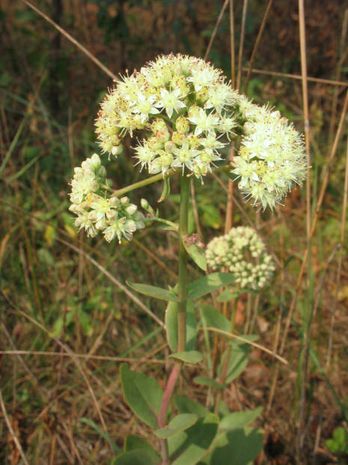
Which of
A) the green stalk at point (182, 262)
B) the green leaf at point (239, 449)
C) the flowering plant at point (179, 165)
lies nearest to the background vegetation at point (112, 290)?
the green leaf at point (239, 449)

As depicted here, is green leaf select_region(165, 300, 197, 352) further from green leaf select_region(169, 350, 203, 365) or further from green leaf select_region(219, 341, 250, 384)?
green leaf select_region(219, 341, 250, 384)

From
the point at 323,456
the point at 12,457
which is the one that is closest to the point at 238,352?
the point at 323,456

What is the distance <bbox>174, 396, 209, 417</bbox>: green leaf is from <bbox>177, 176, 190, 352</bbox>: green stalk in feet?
1.32

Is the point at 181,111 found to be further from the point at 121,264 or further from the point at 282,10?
the point at 282,10

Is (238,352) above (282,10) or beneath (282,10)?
beneath

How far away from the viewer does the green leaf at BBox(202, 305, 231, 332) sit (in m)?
2.80

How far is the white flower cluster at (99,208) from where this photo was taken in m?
1.95

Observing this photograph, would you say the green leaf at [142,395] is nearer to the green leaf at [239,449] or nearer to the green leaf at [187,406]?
the green leaf at [187,406]

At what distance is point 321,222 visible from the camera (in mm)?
4328

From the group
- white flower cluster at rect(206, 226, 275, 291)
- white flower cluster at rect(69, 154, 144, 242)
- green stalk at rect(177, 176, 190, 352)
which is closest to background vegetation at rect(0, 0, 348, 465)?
white flower cluster at rect(206, 226, 275, 291)

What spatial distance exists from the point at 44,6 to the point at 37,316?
3.18m

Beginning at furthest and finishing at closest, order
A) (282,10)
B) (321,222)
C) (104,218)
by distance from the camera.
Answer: (282,10)
(321,222)
(104,218)

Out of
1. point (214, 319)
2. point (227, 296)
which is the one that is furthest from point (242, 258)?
point (214, 319)

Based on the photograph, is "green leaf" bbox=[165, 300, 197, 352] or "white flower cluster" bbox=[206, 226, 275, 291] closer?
"green leaf" bbox=[165, 300, 197, 352]
